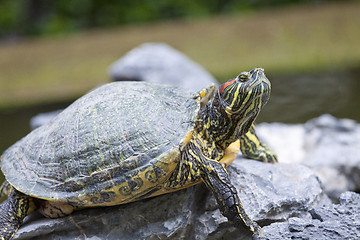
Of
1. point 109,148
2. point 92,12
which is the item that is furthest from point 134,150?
point 92,12

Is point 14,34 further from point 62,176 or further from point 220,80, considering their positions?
point 62,176

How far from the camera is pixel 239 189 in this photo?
2178 millimetres

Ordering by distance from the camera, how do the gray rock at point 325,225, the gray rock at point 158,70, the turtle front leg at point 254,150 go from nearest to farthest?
the gray rock at point 325,225, the turtle front leg at point 254,150, the gray rock at point 158,70

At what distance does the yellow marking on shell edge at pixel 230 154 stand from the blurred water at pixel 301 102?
2.05 m

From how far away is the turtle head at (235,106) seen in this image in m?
1.95

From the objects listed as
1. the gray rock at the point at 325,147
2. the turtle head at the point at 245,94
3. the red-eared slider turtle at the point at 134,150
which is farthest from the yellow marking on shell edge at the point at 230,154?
the gray rock at the point at 325,147

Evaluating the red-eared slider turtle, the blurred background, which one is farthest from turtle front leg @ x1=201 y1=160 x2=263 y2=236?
the blurred background

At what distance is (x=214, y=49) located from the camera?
246 inches

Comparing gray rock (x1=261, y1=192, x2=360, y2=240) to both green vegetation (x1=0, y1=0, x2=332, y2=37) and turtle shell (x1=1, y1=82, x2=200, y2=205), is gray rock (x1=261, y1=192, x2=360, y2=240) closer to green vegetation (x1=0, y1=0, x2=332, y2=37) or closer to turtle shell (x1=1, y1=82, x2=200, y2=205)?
turtle shell (x1=1, y1=82, x2=200, y2=205)

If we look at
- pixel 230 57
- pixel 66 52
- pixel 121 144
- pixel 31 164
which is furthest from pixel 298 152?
pixel 66 52

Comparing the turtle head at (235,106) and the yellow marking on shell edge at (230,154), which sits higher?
the turtle head at (235,106)

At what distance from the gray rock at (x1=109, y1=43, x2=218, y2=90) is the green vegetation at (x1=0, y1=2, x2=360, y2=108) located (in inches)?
47.2

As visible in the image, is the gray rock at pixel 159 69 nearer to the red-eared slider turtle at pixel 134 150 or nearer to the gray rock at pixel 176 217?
the red-eared slider turtle at pixel 134 150

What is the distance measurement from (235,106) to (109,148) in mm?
652
